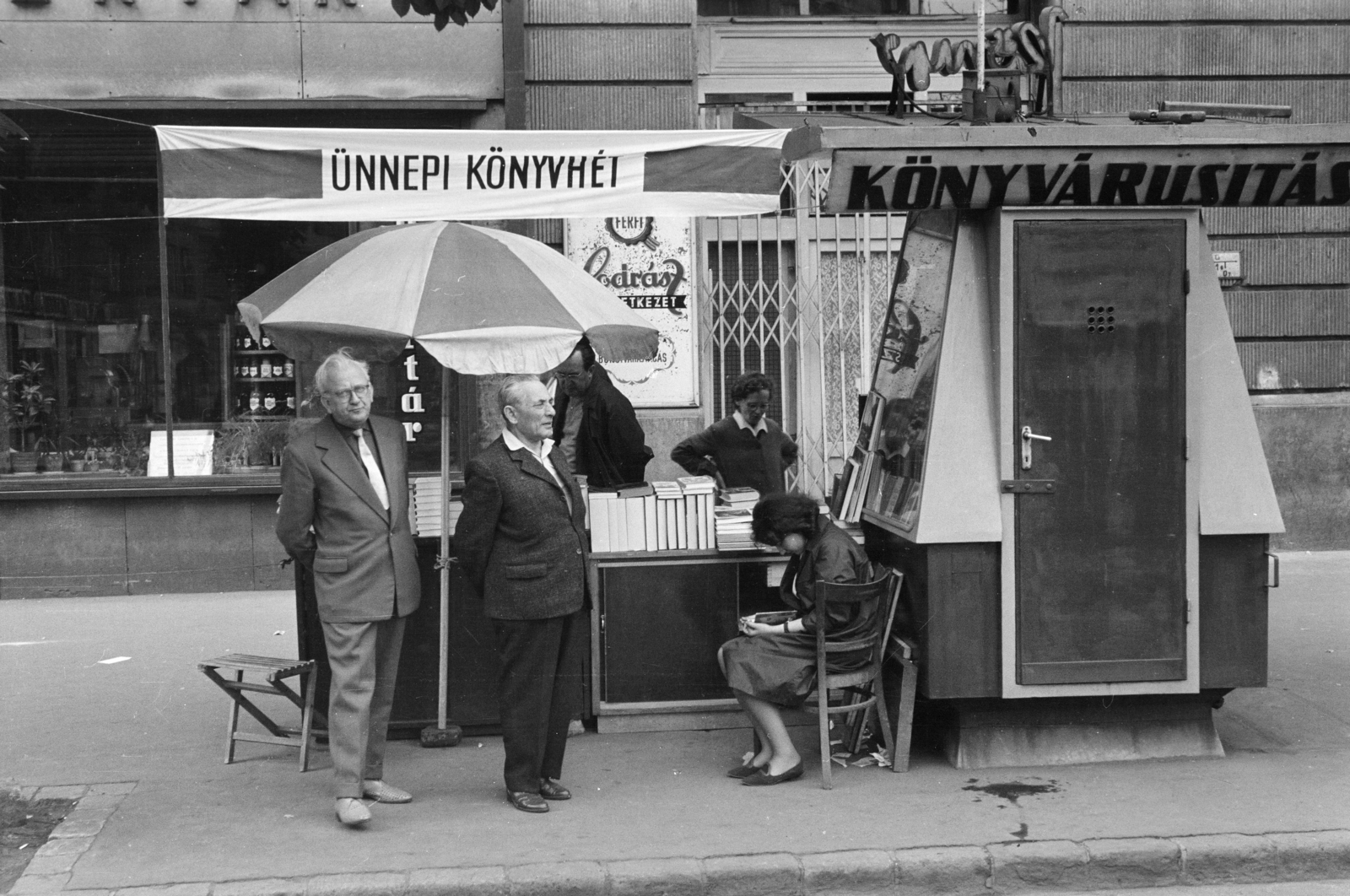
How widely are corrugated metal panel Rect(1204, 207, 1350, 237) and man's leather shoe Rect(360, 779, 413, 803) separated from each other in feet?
27.0

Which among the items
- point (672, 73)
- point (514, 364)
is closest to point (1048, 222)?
point (514, 364)

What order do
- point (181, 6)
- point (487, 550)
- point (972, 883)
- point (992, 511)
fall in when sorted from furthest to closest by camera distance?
point (181, 6) < point (992, 511) < point (487, 550) < point (972, 883)

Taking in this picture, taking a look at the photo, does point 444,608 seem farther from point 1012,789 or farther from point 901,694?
point 1012,789

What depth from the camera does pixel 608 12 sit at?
10.9 m

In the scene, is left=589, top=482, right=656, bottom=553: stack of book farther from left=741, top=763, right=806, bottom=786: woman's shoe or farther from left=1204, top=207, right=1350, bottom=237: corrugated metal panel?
left=1204, top=207, right=1350, bottom=237: corrugated metal panel

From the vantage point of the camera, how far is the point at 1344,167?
597 centimetres

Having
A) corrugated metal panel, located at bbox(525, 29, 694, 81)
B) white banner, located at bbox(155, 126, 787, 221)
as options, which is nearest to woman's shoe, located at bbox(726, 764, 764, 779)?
white banner, located at bbox(155, 126, 787, 221)

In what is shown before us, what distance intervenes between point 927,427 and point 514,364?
1.83m

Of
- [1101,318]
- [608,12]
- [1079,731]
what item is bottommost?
[1079,731]

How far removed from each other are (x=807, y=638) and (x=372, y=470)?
195 centimetres

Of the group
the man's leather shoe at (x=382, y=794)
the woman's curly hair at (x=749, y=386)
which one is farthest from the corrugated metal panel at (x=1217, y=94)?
the man's leather shoe at (x=382, y=794)

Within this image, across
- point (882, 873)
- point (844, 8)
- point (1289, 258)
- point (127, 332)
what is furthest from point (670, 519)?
point (1289, 258)

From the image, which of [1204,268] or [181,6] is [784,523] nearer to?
[1204,268]

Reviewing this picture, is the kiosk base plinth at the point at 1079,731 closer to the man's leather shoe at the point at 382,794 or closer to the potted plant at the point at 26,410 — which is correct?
the man's leather shoe at the point at 382,794
